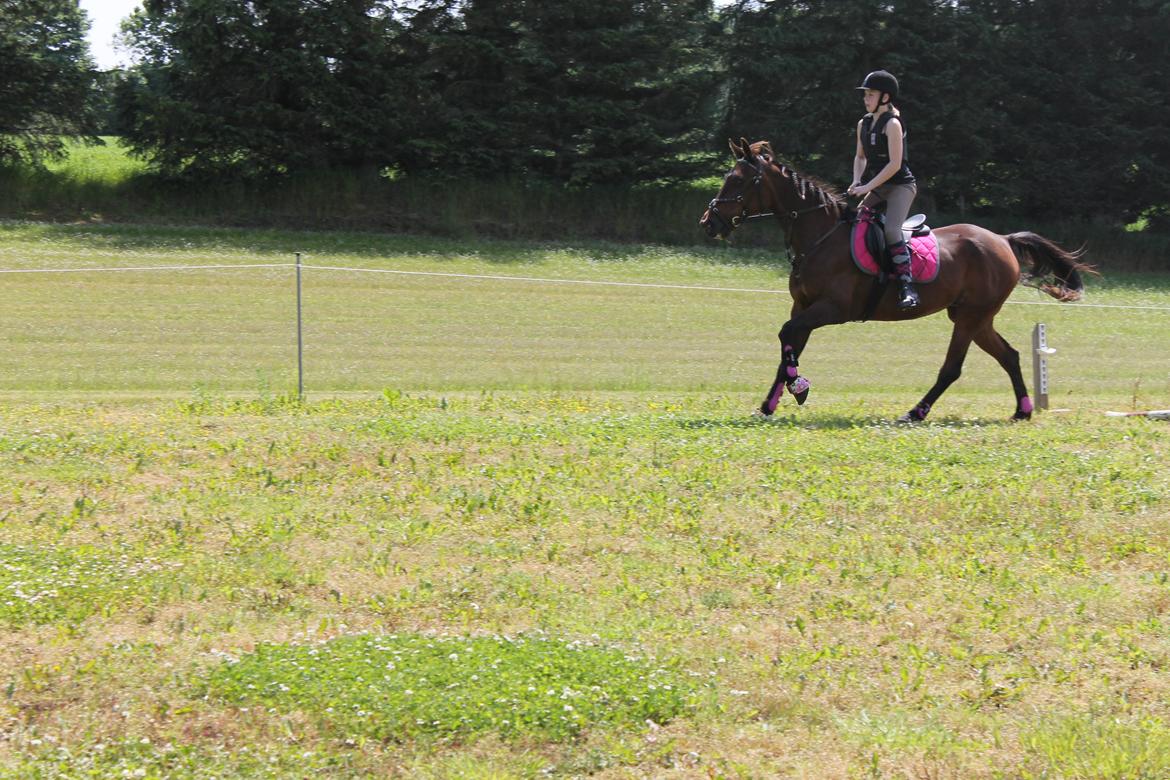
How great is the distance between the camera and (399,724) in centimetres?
607

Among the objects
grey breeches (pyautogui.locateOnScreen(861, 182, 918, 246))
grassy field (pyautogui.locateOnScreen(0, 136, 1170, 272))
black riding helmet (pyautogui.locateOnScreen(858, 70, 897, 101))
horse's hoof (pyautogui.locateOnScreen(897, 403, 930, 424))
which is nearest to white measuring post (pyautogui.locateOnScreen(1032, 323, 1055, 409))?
horse's hoof (pyautogui.locateOnScreen(897, 403, 930, 424))

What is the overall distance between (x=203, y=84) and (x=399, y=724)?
30.0m

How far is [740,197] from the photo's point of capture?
1391 cm

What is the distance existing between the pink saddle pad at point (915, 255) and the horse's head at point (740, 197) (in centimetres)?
107

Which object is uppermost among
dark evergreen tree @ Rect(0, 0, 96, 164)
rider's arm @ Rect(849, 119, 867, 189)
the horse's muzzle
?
dark evergreen tree @ Rect(0, 0, 96, 164)

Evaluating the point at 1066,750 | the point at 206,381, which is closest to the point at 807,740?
the point at 1066,750

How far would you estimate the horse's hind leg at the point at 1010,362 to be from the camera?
14992 mm

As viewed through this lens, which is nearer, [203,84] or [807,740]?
[807,740]

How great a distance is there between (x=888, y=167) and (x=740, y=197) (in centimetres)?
161

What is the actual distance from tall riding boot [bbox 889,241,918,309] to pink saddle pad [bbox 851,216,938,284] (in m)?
0.17

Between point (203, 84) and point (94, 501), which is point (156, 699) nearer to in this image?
point (94, 501)

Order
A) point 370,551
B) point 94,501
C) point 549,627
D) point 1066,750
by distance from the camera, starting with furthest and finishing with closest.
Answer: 1. point 94,501
2. point 370,551
3. point 549,627
4. point 1066,750

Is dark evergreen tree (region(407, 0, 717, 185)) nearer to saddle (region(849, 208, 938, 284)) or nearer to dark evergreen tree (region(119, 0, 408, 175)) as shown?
dark evergreen tree (region(119, 0, 408, 175))

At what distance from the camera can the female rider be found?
13391 mm
